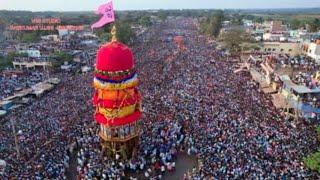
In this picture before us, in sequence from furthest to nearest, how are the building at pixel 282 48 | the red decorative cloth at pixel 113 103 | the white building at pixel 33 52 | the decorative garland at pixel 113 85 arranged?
the building at pixel 282 48, the white building at pixel 33 52, the red decorative cloth at pixel 113 103, the decorative garland at pixel 113 85

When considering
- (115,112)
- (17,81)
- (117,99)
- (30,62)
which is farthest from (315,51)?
(115,112)

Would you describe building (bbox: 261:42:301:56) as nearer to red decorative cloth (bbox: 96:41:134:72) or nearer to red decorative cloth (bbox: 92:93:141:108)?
red decorative cloth (bbox: 92:93:141:108)

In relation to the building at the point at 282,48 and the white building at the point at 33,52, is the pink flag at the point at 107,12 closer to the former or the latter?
the white building at the point at 33,52

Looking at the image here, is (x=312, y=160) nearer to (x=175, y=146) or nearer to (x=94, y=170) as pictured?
(x=175, y=146)

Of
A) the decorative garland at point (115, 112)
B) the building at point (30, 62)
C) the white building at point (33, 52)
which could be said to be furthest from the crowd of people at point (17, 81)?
the decorative garland at point (115, 112)

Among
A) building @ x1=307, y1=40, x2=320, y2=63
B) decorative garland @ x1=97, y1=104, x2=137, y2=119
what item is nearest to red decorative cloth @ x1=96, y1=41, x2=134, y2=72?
decorative garland @ x1=97, y1=104, x2=137, y2=119

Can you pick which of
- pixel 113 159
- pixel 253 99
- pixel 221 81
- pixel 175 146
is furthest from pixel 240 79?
pixel 113 159
